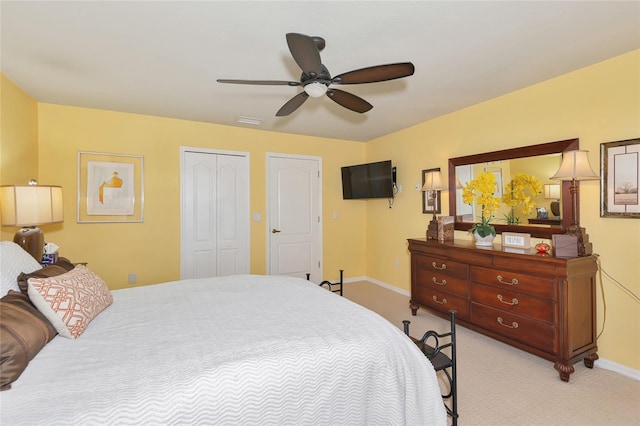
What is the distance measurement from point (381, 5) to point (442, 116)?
2446 millimetres

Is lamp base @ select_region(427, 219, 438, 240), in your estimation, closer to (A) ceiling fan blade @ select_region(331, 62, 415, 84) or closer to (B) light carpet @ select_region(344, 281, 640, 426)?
(B) light carpet @ select_region(344, 281, 640, 426)

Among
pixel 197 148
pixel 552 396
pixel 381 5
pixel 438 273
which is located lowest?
pixel 552 396

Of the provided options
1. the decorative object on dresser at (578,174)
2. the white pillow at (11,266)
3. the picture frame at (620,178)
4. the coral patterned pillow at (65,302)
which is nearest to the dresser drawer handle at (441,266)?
the decorative object on dresser at (578,174)

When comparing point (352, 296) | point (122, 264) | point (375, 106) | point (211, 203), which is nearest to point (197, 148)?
point (211, 203)

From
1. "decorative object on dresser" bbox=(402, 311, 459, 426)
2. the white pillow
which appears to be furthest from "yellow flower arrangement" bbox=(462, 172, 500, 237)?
the white pillow

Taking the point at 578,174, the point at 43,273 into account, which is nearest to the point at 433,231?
the point at 578,174

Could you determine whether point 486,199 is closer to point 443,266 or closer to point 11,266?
point 443,266

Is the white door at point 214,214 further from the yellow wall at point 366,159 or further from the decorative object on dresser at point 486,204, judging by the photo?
the decorative object on dresser at point 486,204

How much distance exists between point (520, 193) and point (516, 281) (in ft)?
3.19

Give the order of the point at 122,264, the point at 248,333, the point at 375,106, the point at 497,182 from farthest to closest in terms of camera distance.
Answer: the point at 122,264, the point at 375,106, the point at 497,182, the point at 248,333

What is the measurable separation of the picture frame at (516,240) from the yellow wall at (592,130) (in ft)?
1.46

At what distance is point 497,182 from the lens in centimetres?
323

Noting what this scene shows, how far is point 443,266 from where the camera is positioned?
10.8ft

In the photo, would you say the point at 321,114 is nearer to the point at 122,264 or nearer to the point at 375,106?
the point at 375,106
